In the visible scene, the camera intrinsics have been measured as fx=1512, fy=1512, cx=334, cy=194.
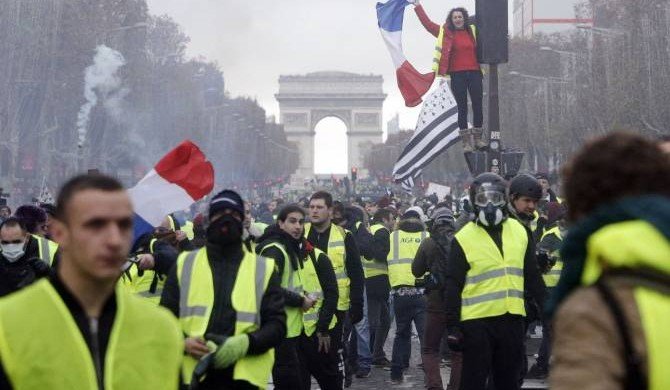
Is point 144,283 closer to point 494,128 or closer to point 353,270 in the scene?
point 353,270

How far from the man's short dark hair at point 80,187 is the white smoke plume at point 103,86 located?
51.4 metres

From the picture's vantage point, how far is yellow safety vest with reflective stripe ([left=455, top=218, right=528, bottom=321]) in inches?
347

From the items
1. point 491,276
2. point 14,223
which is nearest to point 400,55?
point 14,223

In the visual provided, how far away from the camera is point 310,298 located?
9008 mm

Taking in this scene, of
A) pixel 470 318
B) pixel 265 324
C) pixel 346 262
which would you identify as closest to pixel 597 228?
pixel 265 324

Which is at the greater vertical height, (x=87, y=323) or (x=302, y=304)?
(x=87, y=323)

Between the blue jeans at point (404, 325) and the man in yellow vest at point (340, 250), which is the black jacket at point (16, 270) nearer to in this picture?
the man in yellow vest at point (340, 250)

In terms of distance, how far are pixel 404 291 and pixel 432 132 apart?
17.5ft

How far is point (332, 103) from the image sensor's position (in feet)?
511

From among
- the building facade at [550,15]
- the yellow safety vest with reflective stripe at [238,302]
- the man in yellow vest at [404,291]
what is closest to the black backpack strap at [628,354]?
the yellow safety vest with reflective stripe at [238,302]

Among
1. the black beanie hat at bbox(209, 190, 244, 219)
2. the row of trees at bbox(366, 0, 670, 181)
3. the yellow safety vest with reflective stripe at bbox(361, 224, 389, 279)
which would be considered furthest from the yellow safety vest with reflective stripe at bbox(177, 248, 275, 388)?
the row of trees at bbox(366, 0, 670, 181)

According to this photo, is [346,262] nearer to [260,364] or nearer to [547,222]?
[547,222]

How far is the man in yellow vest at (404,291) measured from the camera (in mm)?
14164

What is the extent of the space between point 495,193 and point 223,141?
100085mm
